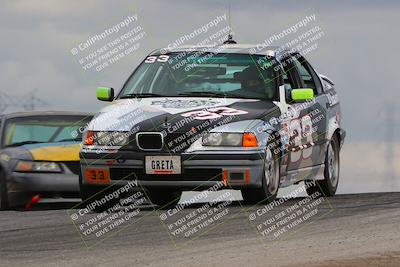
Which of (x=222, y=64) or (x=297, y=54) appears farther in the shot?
(x=297, y=54)

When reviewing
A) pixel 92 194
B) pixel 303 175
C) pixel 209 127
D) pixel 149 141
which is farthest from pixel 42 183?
pixel 209 127

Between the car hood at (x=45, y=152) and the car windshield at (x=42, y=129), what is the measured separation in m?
0.24

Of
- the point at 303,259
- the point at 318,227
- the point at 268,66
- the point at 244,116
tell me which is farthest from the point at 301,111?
the point at 303,259

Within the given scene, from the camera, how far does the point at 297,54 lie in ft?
51.1

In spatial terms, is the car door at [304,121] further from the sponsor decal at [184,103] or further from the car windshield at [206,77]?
the sponsor decal at [184,103]

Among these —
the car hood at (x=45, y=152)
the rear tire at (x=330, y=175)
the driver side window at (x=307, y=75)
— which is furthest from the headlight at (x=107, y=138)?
the rear tire at (x=330, y=175)

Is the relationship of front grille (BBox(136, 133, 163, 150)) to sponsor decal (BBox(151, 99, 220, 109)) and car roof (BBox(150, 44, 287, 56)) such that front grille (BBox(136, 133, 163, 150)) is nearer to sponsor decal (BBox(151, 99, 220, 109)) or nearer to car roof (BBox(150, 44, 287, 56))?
sponsor decal (BBox(151, 99, 220, 109))

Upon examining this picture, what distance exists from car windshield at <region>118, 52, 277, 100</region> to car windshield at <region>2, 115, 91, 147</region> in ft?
7.60

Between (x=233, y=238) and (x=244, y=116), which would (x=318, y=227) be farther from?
(x=244, y=116)

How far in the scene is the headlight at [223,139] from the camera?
1284 centimetres

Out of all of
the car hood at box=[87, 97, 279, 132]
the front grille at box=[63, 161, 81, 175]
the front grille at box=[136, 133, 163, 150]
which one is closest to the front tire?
the car hood at box=[87, 97, 279, 132]

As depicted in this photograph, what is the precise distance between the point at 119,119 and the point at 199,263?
4008 mm

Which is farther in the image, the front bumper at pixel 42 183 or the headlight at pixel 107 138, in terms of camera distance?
the front bumper at pixel 42 183

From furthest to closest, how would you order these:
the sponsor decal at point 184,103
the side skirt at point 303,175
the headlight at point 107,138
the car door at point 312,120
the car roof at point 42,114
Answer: the car roof at point 42,114 → the car door at point 312,120 → the side skirt at point 303,175 → the sponsor decal at point 184,103 → the headlight at point 107,138
